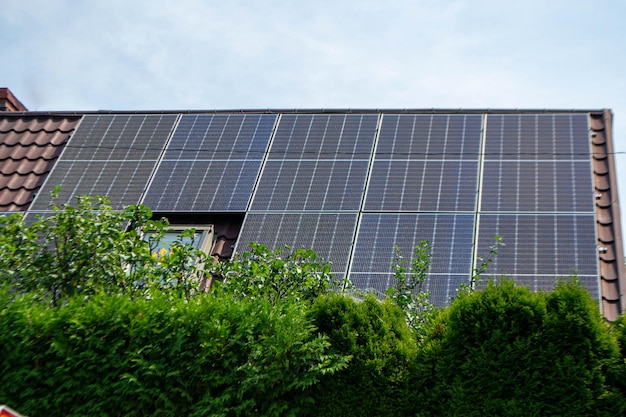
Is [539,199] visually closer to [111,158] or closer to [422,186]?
[422,186]

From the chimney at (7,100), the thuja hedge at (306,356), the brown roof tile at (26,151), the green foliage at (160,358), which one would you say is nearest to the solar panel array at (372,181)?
the brown roof tile at (26,151)

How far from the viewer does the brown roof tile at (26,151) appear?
14.3 m

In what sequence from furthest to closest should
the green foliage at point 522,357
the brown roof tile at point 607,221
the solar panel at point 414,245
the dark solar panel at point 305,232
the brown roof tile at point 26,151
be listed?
the brown roof tile at point 26,151, the dark solar panel at point 305,232, the solar panel at point 414,245, the brown roof tile at point 607,221, the green foliage at point 522,357

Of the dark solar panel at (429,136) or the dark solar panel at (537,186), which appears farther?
the dark solar panel at (429,136)

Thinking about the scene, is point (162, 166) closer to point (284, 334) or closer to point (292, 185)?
point (292, 185)

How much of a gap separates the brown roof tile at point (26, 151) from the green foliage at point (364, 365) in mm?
7721

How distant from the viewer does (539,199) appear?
40.0 feet

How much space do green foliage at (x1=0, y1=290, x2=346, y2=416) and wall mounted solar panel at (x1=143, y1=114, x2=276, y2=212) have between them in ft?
15.8

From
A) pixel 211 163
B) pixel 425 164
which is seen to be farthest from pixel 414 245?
pixel 211 163

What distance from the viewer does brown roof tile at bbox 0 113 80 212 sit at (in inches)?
563

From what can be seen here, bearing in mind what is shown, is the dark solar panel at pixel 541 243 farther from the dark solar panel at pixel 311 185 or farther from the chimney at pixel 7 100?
the chimney at pixel 7 100

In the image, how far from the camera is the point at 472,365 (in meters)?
7.58

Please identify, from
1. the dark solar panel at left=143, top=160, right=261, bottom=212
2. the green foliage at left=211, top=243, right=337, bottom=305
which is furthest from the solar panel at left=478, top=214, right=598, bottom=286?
the dark solar panel at left=143, top=160, right=261, bottom=212

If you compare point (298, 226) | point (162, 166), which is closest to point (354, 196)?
point (298, 226)
